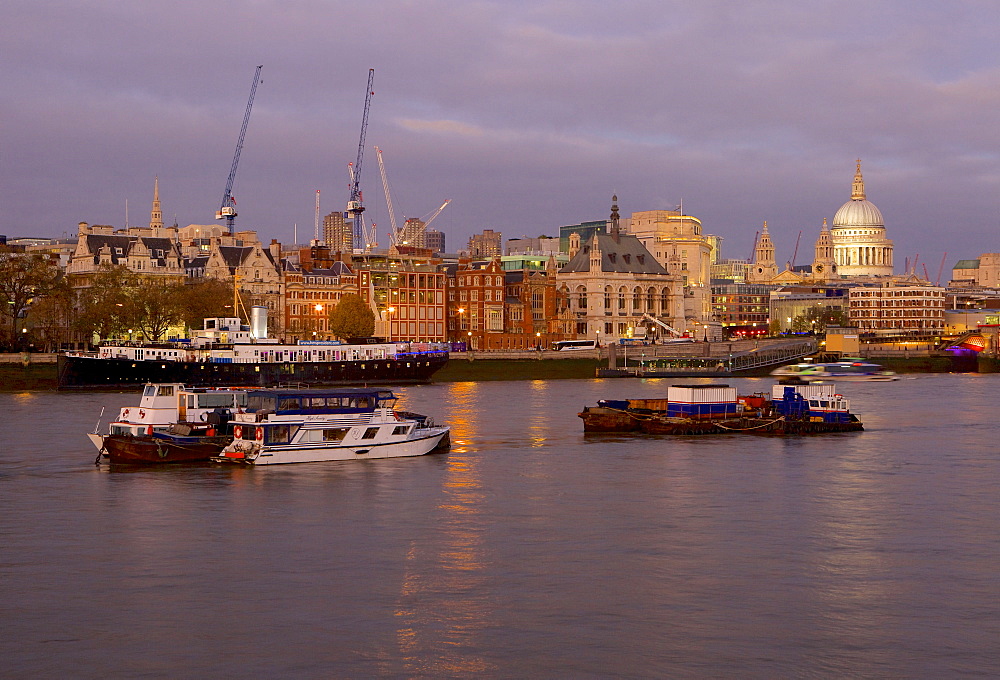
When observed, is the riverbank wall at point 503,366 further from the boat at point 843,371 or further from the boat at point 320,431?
the boat at point 320,431

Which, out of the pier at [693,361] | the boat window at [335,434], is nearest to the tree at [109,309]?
the pier at [693,361]

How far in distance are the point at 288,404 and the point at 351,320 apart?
111746mm

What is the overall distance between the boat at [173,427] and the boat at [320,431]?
1.13 m

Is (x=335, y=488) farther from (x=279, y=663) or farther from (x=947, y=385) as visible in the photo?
(x=947, y=385)

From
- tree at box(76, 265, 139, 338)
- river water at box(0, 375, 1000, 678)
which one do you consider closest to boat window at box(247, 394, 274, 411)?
river water at box(0, 375, 1000, 678)

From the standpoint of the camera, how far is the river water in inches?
1230

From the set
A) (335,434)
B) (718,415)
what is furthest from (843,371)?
(335,434)

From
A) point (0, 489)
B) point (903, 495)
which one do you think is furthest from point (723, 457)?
point (0, 489)

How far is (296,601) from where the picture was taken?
119 ft

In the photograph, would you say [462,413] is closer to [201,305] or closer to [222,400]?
[222,400]

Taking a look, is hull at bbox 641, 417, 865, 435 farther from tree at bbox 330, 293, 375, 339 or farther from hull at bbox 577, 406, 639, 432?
tree at bbox 330, 293, 375, 339

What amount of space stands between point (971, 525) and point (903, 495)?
8064 mm

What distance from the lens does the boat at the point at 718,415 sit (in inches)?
3248

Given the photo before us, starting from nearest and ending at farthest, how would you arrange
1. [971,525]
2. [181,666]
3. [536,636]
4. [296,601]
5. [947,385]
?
1. [181,666]
2. [536,636]
3. [296,601]
4. [971,525]
5. [947,385]
